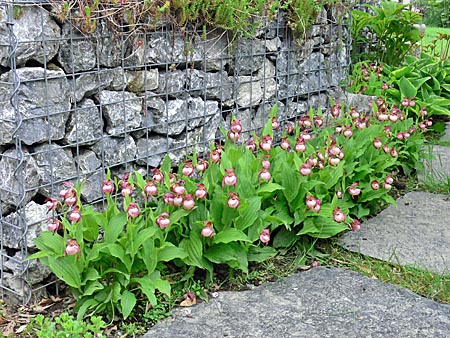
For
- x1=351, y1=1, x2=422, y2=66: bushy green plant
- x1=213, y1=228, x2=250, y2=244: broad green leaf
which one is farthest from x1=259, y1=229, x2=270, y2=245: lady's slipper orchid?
x1=351, y1=1, x2=422, y2=66: bushy green plant

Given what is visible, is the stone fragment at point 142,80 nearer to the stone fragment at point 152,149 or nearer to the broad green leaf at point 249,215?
the stone fragment at point 152,149

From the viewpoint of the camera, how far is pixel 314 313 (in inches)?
101

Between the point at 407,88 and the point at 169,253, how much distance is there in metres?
3.04

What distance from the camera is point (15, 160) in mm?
2576

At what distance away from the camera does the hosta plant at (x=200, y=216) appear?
250cm

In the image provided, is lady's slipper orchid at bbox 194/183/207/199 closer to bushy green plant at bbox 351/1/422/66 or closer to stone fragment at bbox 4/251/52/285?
stone fragment at bbox 4/251/52/285

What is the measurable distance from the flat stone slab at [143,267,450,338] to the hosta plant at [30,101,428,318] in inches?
6.4

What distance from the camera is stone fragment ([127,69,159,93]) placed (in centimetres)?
299

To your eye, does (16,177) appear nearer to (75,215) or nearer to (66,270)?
(75,215)

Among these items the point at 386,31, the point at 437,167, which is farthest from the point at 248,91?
the point at 386,31

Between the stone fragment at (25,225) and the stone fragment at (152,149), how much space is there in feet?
2.00

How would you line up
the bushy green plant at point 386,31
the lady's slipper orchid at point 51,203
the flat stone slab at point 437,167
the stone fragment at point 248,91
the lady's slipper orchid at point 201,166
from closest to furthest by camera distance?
the lady's slipper orchid at point 51,203, the lady's slipper orchid at point 201,166, the stone fragment at point 248,91, the flat stone slab at point 437,167, the bushy green plant at point 386,31

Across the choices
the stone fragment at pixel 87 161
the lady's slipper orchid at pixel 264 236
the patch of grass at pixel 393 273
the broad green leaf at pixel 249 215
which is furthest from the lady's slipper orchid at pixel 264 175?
the stone fragment at pixel 87 161

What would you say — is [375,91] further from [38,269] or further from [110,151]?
[38,269]
